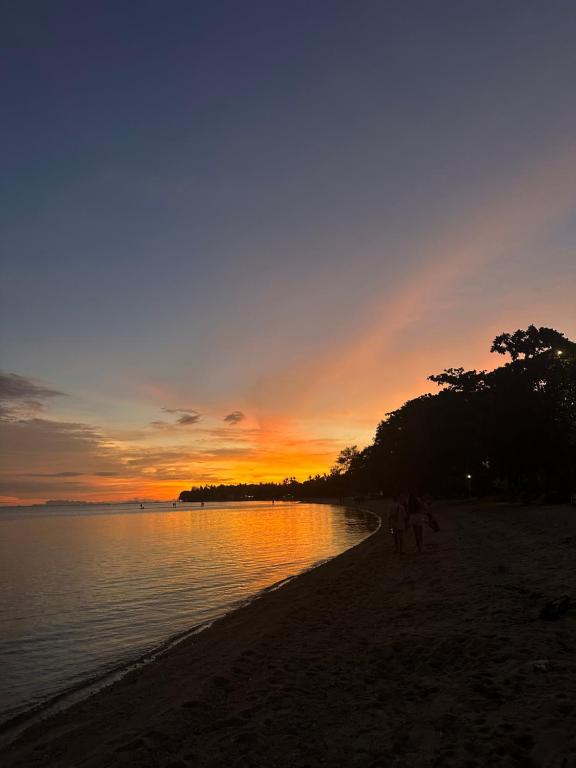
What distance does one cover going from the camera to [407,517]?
2158cm

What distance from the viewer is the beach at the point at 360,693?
5055mm

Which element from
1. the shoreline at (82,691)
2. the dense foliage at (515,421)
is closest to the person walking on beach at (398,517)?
the shoreline at (82,691)

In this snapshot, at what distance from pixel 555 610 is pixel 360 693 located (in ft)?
13.2

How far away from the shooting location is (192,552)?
34.5m

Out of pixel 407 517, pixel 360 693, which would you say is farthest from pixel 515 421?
pixel 360 693

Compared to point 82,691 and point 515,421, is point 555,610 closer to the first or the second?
point 82,691

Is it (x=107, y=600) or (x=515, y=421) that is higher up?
(x=515, y=421)

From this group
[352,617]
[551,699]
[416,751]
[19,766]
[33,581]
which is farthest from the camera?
[33,581]

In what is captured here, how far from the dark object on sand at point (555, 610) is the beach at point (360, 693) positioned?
118mm

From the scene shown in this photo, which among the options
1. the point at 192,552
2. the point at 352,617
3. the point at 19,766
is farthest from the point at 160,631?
the point at 192,552

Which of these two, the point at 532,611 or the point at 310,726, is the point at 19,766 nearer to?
the point at 310,726

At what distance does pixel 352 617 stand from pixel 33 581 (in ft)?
61.8

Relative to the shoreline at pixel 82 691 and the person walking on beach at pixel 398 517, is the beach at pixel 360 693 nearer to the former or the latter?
the shoreline at pixel 82 691

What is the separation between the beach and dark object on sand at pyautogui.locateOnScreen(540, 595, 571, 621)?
0.39 feet
